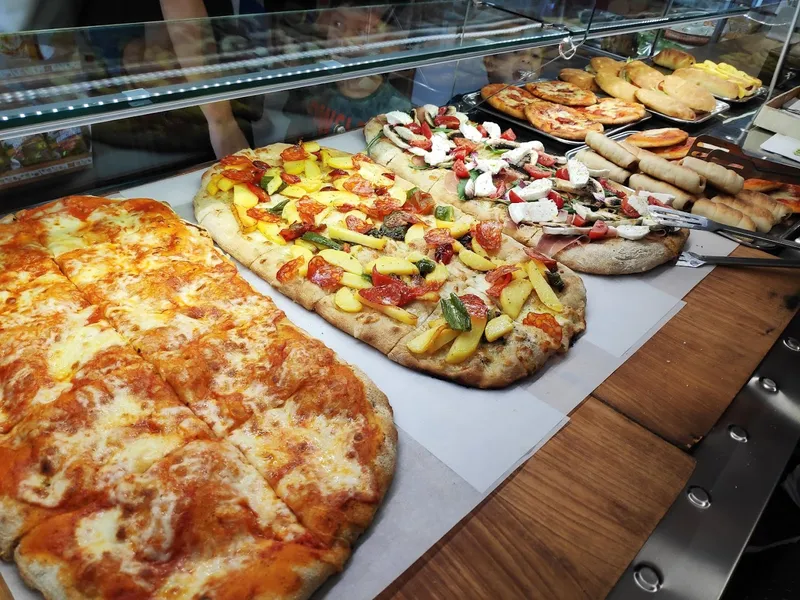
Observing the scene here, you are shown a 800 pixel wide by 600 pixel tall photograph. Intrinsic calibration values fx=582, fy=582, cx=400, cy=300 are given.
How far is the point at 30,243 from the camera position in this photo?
2932 mm

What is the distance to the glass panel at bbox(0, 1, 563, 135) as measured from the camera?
2.15m

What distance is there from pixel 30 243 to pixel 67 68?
1.05 m

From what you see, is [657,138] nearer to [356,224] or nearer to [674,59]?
[674,59]

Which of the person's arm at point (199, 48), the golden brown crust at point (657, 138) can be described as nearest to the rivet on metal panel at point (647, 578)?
the person's arm at point (199, 48)

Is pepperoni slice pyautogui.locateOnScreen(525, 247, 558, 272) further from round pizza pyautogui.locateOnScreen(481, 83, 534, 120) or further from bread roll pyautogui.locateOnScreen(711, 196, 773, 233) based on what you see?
round pizza pyautogui.locateOnScreen(481, 83, 534, 120)

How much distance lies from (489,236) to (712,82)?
14.2ft

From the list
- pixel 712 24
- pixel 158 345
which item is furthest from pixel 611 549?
pixel 712 24

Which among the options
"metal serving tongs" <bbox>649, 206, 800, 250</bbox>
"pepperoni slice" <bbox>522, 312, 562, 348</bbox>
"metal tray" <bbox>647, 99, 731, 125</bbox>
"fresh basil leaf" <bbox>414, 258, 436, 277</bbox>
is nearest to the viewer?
"pepperoni slice" <bbox>522, 312, 562, 348</bbox>

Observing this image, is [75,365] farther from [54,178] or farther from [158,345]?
[54,178]

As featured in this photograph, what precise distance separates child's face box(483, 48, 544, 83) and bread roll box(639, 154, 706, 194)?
1.17m

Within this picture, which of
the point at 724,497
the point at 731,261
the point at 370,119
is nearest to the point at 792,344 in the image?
the point at 731,261

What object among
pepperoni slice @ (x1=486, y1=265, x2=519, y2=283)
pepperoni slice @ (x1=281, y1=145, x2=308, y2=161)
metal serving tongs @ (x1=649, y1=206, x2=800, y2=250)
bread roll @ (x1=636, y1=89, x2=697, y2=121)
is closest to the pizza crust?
metal serving tongs @ (x1=649, y1=206, x2=800, y2=250)

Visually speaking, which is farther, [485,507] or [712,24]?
[712,24]

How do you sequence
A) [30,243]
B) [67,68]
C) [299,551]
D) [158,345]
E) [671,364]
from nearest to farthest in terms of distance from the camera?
1. [299,551]
2. [67,68]
3. [158,345]
4. [30,243]
5. [671,364]
